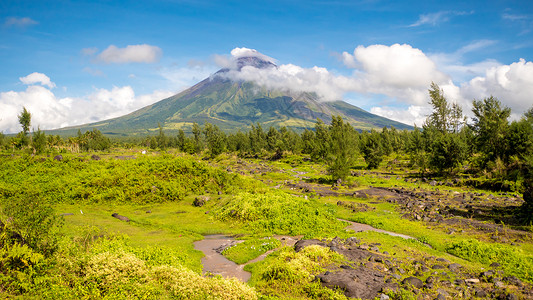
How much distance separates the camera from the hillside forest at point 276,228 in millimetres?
10766

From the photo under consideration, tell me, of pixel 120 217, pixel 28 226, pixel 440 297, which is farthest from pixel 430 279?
pixel 120 217

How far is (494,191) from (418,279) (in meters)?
29.5

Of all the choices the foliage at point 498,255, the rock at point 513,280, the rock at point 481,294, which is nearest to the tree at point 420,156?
the foliage at point 498,255

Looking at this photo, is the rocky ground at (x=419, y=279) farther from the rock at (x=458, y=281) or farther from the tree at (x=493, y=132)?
the tree at (x=493, y=132)

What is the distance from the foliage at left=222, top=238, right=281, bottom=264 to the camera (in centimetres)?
1577

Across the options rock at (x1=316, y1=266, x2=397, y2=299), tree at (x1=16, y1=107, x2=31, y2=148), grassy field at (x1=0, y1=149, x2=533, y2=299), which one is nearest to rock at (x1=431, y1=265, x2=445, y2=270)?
grassy field at (x1=0, y1=149, x2=533, y2=299)

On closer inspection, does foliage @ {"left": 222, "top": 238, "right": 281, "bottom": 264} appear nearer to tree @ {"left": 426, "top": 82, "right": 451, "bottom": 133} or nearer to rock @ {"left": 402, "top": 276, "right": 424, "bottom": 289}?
rock @ {"left": 402, "top": 276, "right": 424, "bottom": 289}

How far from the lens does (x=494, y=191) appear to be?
108 feet

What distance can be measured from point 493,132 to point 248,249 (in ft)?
141

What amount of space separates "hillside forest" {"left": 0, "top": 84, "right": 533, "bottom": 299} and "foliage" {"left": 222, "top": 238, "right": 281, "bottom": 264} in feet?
0.31

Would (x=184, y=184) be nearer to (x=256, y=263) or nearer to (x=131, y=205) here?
(x=131, y=205)

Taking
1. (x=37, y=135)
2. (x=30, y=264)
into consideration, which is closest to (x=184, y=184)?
(x=30, y=264)

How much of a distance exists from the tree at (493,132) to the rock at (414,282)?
1502 inches

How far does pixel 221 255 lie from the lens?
16594 mm
